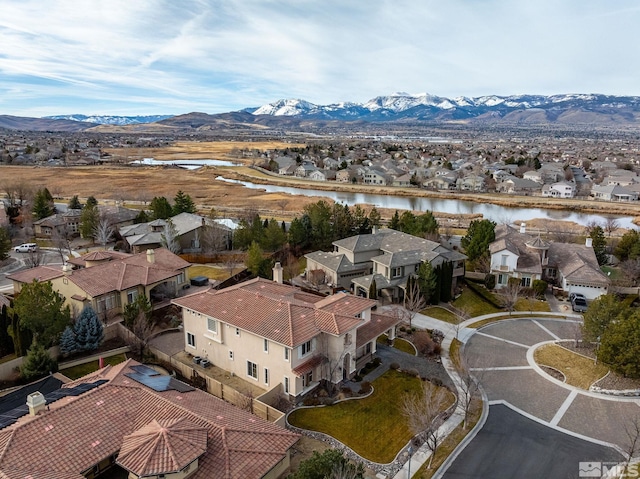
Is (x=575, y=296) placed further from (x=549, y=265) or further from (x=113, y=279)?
(x=113, y=279)

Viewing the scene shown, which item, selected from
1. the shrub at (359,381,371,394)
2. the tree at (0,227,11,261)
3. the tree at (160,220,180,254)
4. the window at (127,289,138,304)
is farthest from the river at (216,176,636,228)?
the window at (127,289,138,304)

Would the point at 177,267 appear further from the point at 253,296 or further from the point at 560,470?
the point at 560,470

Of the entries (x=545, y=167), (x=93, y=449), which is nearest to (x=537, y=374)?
(x=93, y=449)

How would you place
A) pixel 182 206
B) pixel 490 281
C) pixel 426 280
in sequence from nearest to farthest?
1. pixel 426 280
2. pixel 490 281
3. pixel 182 206

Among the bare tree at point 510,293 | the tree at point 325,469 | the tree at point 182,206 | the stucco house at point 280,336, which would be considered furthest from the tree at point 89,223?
the tree at point 325,469

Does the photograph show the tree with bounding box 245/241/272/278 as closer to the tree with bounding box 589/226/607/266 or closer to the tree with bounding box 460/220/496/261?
the tree with bounding box 460/220/496/261

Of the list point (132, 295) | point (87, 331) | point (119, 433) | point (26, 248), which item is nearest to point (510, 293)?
point (132, 295)
